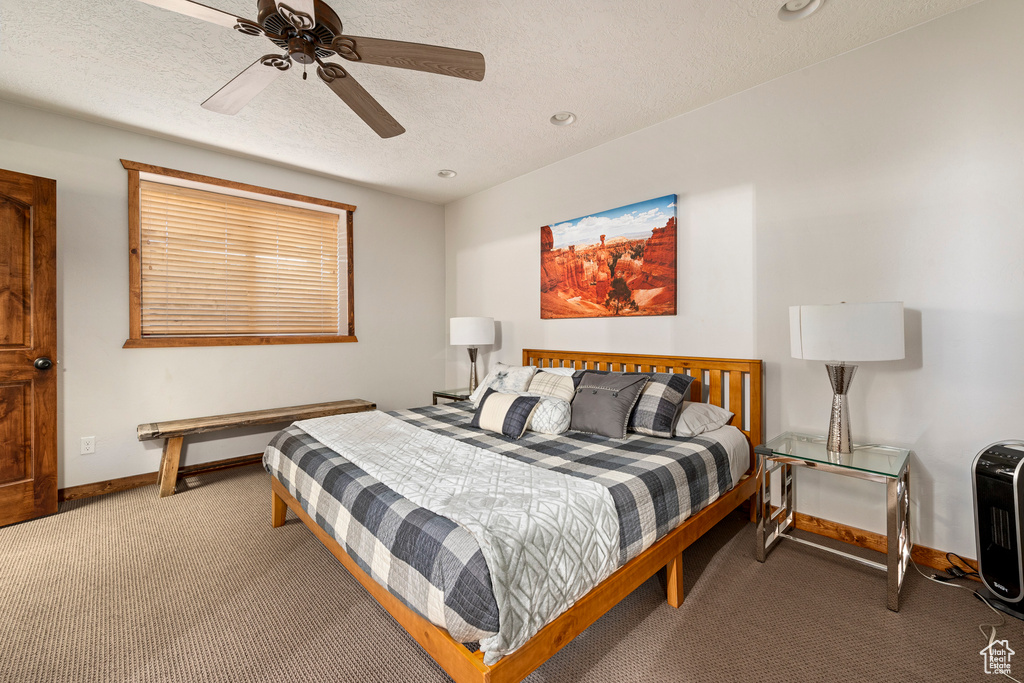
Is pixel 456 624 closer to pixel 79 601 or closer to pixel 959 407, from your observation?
pixel 79 601

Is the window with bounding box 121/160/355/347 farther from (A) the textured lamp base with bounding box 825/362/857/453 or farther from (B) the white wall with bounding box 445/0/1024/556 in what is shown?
(A) the textured lamp base with bounding box 825/362/857/453

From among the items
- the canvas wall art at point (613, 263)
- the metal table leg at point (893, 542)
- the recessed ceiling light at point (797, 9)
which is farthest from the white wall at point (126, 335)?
the metal table leg at point (893, 542)

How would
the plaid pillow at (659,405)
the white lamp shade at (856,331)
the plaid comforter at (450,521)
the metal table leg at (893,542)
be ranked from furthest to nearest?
the plaid pillow at (659,405) → the white lamp shade at (856,331) → the metal table leg at (893,542) → the plaid comforter at (450,521)

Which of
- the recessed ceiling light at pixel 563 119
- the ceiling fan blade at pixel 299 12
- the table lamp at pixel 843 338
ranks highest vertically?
the recessed ceiling light at pixel 563 119

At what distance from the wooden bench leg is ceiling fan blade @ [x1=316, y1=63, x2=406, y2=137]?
2.67 meters

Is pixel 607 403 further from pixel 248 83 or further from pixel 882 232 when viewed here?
pixel 248 83

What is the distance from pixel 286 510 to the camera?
280 centimetres

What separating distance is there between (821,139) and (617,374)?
1.76 meters

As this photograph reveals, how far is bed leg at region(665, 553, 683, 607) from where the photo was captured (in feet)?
6.17

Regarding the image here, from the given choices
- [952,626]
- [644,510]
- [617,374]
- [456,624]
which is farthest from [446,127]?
[952,626]

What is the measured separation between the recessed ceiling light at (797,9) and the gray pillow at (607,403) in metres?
1.93

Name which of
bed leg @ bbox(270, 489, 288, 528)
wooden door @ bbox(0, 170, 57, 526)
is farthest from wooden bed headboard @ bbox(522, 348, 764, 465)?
wooden door @ bbox(0, 170, 57, 526)

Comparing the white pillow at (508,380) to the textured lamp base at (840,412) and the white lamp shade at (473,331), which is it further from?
the textured lamp base at (840,412)

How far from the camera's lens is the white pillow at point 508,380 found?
3.17 meters
